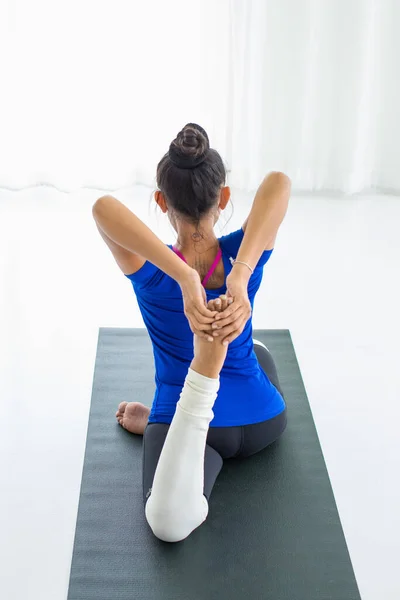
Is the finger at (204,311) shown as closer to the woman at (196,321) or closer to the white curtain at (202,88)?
the woman at (196,321)

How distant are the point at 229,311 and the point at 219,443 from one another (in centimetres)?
44

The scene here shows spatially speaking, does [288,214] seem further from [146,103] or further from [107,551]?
[107,551]

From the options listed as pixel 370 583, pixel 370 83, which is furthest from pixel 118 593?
pixel 370 83

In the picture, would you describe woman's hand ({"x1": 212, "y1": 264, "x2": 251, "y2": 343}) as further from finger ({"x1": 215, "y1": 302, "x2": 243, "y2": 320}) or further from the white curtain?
the white curtain

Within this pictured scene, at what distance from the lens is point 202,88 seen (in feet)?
15.4

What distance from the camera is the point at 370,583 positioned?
219 centimetres

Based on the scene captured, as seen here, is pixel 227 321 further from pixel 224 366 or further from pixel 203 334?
pixel 224 366

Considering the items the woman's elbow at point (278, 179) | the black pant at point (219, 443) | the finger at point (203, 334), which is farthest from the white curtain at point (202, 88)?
the finger at point (203, 334)

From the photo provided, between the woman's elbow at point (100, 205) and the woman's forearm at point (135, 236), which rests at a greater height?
the woman's elbow at point (100, 205)

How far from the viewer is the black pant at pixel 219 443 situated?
2211 millimetres

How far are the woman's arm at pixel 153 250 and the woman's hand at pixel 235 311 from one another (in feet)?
0.10

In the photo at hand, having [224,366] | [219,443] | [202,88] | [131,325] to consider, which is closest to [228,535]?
[219,443]

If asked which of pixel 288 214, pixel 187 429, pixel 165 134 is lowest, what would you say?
pixel 288 214

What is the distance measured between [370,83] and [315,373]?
225cm
